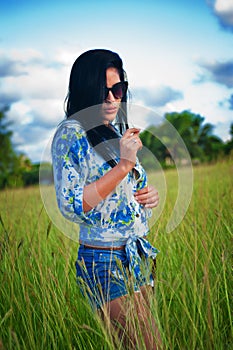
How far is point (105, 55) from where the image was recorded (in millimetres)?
1515

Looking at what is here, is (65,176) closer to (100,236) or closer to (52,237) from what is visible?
(100,236)

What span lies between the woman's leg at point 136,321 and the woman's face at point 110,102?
0.58 m

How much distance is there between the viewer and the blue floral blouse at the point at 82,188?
4.58 ft

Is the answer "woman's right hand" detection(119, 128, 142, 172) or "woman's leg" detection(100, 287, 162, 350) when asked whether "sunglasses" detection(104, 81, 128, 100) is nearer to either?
"woman's right hand" detection(119, 128, 142, 172)

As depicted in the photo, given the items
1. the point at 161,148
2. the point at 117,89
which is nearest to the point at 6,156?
the point at 161,148

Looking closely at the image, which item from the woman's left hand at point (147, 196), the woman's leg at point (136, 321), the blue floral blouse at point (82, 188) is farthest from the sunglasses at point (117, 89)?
the woman's leg at point (136, 321)

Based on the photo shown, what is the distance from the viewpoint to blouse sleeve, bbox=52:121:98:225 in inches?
54.6

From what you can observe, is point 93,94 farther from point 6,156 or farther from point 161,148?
point 6,156

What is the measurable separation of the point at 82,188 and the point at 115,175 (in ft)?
0.39

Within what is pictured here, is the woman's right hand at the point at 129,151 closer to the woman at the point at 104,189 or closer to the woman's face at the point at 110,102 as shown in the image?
the woman at the point at 104,189

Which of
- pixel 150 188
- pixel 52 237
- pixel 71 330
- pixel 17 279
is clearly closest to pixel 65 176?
pixel 150 188

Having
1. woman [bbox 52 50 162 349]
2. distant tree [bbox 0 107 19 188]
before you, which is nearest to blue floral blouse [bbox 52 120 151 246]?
woman [bbox 52 50 162 349]

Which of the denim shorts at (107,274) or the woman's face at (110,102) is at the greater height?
the woman's face at (110,102)

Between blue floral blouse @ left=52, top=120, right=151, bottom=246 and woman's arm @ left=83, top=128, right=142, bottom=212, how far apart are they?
0.04m
